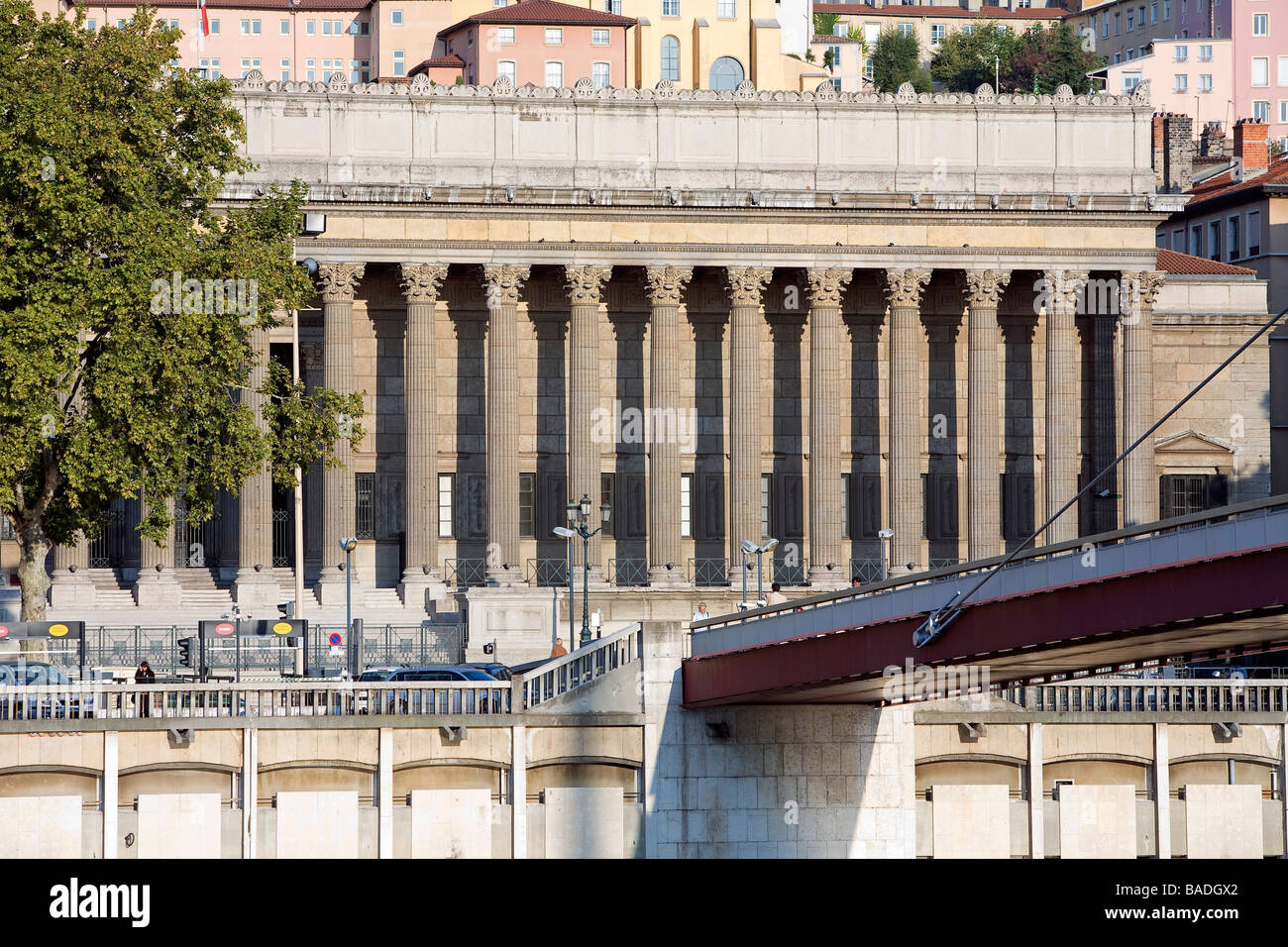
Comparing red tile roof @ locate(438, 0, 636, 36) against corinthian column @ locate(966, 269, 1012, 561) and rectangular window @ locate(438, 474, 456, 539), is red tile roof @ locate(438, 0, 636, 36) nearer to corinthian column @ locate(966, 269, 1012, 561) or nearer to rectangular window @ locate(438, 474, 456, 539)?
rectangular window @ locate(438, 474, 456, 539)

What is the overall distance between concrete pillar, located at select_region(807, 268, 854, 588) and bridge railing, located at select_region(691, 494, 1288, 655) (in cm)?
3146

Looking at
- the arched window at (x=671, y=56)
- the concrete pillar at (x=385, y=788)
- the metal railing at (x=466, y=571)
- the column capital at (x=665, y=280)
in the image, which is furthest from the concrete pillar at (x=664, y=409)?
the arched window at (x=671, y=56)

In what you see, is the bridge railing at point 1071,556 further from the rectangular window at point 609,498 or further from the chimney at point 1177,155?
the chimney at point 1177,155

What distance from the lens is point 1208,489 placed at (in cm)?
9650

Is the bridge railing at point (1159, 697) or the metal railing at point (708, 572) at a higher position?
the metal railing at point (708, 572)

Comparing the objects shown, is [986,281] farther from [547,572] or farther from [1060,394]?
[547,572]

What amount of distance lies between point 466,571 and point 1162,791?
35080 mm

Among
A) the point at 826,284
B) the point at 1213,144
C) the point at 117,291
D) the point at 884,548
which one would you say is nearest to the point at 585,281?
the point at 826,284

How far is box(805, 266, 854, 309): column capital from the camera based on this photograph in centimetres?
9100

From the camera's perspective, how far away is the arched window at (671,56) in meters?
142

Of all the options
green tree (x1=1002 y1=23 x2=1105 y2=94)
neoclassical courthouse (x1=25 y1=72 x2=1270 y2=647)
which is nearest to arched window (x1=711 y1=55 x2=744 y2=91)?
green tree (x1=1002 y1=23 x2=1105 y2=94)

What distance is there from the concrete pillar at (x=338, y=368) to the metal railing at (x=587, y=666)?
29260 millimetres

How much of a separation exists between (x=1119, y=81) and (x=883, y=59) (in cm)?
1702
